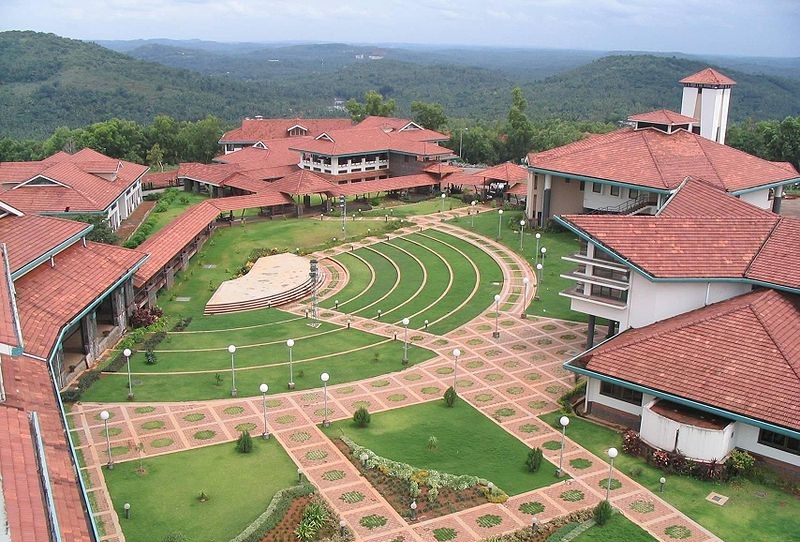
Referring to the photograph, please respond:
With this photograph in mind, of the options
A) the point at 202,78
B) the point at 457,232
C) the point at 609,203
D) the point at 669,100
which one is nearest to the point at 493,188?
the point at 457,232

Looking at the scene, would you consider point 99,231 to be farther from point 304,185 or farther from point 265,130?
point 265,130

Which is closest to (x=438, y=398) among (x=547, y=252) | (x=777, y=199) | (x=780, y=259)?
(x=780, y=259)

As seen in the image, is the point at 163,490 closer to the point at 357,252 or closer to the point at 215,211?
the point at 357,252

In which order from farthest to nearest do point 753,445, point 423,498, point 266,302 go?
point 266,302 < point 753,445 < point 423,498

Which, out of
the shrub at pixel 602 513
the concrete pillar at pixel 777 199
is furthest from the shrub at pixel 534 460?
the concrete pillar at pixel 777 199

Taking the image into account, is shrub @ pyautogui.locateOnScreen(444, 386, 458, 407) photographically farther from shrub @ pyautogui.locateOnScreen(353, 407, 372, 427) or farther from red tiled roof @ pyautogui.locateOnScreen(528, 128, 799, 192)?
red tiled roof @ pyautogui.locateOnScreen(528, 128, 799, 192)

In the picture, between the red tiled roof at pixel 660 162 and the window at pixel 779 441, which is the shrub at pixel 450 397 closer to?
the window at pixel 779 441
